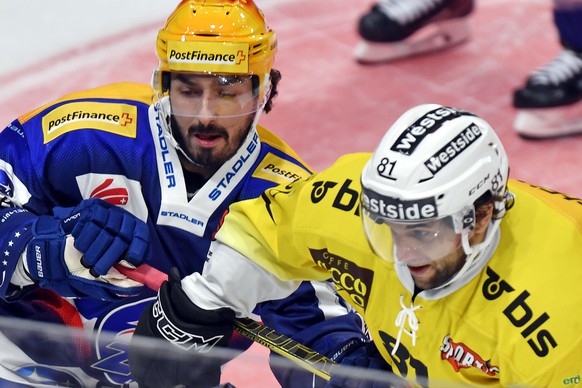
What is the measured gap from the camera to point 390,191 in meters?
2.14

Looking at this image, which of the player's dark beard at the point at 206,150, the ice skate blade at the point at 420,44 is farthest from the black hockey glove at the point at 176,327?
the ice skate blade at the point at 420,44

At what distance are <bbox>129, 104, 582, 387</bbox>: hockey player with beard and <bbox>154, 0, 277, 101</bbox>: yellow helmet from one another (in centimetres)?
45

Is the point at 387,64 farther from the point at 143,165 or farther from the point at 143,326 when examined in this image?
the point at 143,326

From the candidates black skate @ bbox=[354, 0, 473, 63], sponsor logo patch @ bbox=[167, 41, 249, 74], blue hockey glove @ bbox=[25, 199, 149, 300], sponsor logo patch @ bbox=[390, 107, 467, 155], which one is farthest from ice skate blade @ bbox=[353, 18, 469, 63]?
sponsor logo patch @ bbox=[390, 107, 467, 155]

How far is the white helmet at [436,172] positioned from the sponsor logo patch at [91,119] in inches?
31.0

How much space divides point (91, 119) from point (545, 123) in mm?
1814

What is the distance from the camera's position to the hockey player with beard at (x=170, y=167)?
2.72m

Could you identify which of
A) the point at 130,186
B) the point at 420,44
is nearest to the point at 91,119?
the point at 130,186

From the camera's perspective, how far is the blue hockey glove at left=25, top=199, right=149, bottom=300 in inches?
101

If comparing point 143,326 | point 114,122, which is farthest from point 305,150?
point 143,326

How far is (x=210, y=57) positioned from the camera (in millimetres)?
2752

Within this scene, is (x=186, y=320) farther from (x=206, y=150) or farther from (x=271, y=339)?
(x=206, y=150)

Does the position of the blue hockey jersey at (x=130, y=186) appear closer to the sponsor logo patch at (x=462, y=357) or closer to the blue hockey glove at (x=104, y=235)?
the blue hockey glove at (x=104, y=235)

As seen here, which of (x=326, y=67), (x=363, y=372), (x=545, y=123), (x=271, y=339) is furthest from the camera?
(x=326, y=67)
